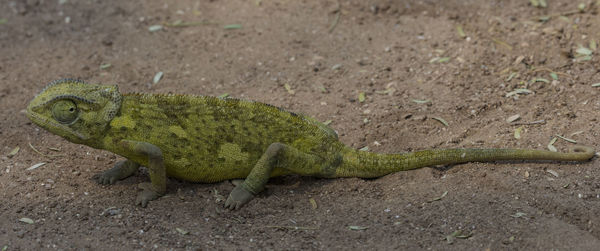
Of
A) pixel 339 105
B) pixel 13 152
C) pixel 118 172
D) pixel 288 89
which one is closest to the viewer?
pixel 118 172

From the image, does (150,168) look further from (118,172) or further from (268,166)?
(268,166)

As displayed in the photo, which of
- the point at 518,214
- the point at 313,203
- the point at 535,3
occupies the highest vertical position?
the point at 535,3

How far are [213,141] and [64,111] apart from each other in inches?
45.2

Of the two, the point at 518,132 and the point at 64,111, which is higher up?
the point at 64,111

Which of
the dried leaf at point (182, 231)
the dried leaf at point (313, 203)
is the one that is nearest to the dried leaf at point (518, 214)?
the dried leaf at point (313, 203)

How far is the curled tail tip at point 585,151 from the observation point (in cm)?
476

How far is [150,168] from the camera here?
15.6 ft

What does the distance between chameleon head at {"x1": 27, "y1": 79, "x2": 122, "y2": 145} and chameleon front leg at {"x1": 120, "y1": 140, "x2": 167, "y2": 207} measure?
252mm

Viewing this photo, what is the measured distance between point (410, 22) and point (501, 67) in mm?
1594

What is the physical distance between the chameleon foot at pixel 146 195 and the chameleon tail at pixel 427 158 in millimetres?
1518

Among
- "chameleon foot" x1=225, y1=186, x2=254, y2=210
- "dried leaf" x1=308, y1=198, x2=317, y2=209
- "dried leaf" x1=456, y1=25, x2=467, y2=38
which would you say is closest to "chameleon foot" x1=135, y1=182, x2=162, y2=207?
"chameleon foot" x1=225, y1=186, x2=254, y2=210

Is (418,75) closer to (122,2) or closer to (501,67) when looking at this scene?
(501,67)

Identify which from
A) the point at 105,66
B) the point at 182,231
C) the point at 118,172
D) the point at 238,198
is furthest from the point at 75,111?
the point at 105,66

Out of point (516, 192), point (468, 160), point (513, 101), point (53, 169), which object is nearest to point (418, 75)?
point (513, 101)
